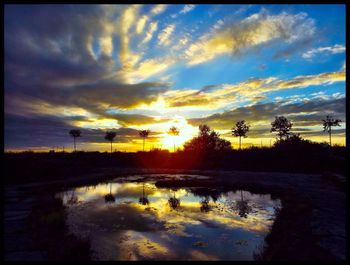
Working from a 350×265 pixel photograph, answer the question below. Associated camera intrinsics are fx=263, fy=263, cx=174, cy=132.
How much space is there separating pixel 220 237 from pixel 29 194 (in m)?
21.0

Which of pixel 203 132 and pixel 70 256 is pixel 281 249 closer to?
pixel 70 256

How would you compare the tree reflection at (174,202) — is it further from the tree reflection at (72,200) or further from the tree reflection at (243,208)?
the tree reflection at (72,200)

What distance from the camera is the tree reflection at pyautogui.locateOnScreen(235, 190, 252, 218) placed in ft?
62.7

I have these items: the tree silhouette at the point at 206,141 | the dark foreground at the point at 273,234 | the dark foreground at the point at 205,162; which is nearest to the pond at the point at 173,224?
the dark foreground at the point at 273,234

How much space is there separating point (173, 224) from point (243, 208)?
718cm

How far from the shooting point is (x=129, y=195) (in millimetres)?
28141

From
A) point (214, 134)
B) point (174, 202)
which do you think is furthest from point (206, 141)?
point (174, 202)

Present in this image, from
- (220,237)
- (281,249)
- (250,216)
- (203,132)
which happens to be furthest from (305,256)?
(203,132)

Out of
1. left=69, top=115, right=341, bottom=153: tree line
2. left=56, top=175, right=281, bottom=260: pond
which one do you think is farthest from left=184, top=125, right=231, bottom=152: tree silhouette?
left=56, top=175, right=281, bottom=260: pond

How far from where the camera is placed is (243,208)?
2112cm

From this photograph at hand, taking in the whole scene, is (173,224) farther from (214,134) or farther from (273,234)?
(214,134)

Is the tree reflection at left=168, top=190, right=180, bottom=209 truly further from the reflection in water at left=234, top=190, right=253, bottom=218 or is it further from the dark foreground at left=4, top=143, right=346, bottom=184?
the dark foreground at left=4, top=143, right=346, bottom=184

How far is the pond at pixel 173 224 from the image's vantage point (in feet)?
39.4

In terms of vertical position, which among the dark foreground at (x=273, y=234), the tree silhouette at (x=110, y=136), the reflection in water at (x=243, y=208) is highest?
the tree silhouette at (x=110, y=136)
